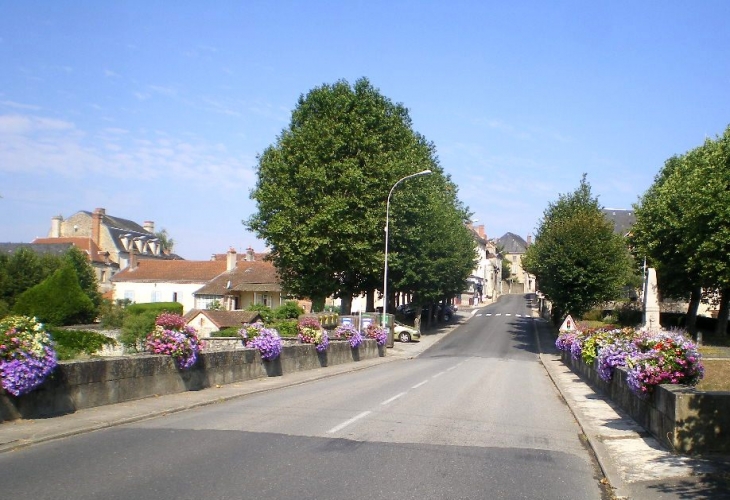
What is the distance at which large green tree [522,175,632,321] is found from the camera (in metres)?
47.5

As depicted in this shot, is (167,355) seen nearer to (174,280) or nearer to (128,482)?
(128,482)

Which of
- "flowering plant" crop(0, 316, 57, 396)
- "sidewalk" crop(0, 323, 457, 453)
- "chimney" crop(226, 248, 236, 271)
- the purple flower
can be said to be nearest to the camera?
"sidewalk" crop(0, 323, 457, 453)

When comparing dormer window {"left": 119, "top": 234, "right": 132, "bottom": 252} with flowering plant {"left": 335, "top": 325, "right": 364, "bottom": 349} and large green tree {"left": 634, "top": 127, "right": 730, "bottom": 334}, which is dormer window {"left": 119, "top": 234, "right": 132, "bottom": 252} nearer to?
large green tree {"left": 634, "top": 127, "right": 730, "bottom": 334}

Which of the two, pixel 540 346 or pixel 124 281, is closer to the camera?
pixel 540 346

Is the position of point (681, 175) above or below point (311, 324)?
above

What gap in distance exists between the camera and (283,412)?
1311 cm

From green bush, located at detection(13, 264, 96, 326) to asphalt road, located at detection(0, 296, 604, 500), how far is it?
36099mm

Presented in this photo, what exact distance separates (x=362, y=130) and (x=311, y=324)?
745 inches

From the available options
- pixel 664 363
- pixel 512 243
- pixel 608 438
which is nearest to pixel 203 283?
pixel 608 438

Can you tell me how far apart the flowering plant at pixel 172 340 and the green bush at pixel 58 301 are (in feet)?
113

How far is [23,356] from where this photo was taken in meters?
10.2

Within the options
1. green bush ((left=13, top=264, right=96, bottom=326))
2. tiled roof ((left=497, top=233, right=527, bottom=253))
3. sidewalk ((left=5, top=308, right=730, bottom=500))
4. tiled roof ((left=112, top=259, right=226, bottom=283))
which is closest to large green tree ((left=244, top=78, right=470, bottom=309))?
green bush ((left=13, top=264, right=96, bottom=326))

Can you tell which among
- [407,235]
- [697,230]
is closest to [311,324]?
[407,235]

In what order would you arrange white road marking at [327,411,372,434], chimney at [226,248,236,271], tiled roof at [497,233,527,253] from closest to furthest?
white road marking at [327,411,372,434], chimney at [226,248,236,271], tiled roof at [497,233,527,253]
